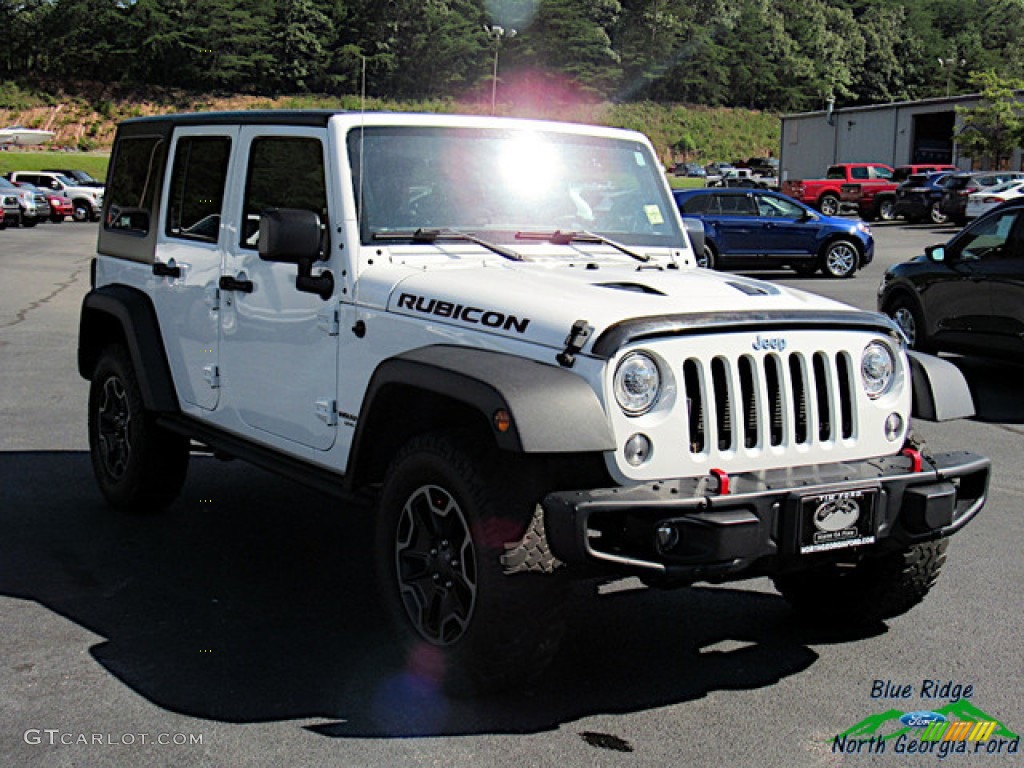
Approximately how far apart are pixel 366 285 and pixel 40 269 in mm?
20685

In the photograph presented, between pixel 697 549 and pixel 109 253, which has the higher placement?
pixel 109 253

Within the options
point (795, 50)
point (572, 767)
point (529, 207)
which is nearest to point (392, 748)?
point (572, 767)

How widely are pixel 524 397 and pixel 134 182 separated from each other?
12.3 ft

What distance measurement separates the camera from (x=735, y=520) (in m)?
3.85

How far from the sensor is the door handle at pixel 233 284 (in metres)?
5.54

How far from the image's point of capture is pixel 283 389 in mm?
5324

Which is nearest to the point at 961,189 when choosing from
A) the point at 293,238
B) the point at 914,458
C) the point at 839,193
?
the point at 839,193

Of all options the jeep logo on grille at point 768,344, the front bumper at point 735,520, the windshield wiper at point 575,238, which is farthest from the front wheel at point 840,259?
the jeep logo on grille at point 768,344

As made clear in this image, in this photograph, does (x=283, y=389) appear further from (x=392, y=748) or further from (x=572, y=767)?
(x=572, y=767)

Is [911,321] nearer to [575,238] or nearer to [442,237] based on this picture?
[575,238]

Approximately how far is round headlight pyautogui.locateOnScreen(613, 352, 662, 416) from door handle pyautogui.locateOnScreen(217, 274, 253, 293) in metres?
2.15

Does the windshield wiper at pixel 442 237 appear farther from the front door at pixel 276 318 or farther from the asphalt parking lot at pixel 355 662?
the asphalt parking lot at pixel 355 662

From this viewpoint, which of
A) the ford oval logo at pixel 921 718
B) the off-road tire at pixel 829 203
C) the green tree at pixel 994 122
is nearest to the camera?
the ford oval logo at pixel 921 718

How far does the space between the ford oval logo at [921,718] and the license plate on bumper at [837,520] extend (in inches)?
24.2
